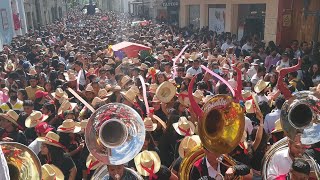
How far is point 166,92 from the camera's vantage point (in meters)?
6.17

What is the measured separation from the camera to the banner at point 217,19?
63.2 ft

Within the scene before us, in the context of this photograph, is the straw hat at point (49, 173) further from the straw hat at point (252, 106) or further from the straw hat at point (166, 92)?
the straw hat at point (252, 106)

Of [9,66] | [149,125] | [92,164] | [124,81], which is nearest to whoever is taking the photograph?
[92,164]

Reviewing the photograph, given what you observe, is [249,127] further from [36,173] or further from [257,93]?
[36,173]

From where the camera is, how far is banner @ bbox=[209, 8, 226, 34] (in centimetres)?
1926

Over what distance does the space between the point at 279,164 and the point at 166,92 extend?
9.86 feet

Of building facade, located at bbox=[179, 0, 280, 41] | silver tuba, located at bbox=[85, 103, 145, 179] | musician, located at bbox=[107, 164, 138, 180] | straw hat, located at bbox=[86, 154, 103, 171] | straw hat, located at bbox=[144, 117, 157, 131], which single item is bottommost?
straw hat, located at bbox=[86, 154, 103, 171]

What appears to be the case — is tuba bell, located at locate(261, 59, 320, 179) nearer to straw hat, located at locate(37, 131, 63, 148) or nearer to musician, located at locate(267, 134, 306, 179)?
musician, located at locate(267, 134, 306, 179)

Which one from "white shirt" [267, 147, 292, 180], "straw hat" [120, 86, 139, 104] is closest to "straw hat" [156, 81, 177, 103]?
"straw hat" [120, 86, 139, 104]

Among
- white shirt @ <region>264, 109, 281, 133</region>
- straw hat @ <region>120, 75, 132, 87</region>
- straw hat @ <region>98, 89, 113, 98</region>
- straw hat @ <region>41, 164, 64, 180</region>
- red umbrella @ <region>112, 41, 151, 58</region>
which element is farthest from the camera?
red umbrella @ <region>112, 41, 151, 58</region>

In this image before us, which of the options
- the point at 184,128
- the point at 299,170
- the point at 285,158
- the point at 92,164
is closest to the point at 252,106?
the point at 184,128

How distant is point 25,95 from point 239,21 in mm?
13554

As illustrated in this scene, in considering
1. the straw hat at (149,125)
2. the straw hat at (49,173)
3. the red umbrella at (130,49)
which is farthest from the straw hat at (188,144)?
the red umbrella at (130,49)

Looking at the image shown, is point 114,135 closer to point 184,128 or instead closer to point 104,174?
point 104,174
